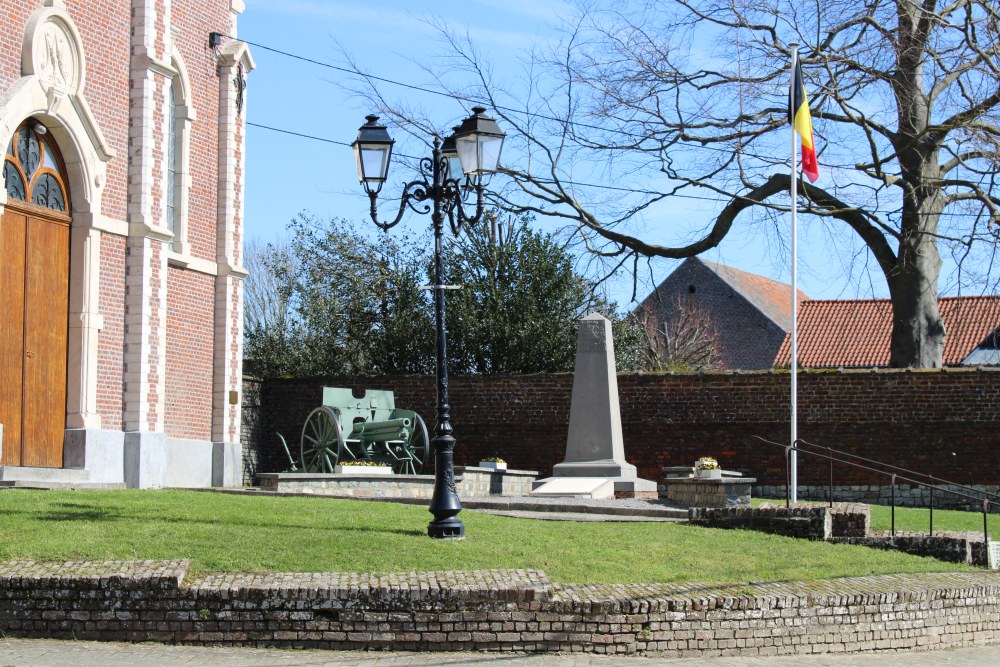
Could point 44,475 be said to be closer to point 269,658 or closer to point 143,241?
point 143,241

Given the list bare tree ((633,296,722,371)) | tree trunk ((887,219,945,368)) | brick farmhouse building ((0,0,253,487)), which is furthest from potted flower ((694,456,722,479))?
bare tree ((633,296,722,371))

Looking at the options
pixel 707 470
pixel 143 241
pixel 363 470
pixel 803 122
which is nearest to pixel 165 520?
pixel 143 241

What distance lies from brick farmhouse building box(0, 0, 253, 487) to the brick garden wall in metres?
4.40

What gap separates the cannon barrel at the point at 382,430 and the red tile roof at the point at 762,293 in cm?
2541

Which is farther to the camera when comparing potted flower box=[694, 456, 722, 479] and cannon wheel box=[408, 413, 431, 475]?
cannon wheel box=[408, 413, 431, 475]

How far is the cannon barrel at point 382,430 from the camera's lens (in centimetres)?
2200

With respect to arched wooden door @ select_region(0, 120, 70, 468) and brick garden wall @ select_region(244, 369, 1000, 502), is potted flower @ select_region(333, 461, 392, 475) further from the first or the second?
arched wooden door @ select_region(0, 120, 70, 468)

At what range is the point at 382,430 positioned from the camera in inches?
869

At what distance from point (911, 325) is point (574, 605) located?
16.9 meters

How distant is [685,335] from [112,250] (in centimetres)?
3092

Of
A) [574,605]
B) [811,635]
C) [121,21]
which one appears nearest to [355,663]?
[574,605]

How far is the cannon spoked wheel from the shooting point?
70.9 feet

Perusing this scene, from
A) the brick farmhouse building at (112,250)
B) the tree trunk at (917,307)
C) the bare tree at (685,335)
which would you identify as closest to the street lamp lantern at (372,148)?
the brick farmhouse building at (112,250)

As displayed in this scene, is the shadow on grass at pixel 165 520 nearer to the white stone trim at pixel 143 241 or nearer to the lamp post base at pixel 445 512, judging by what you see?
the lamp post base at pixel 445 512
